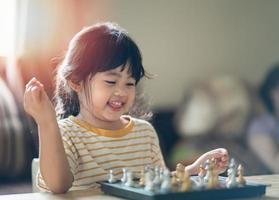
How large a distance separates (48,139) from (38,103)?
6cm

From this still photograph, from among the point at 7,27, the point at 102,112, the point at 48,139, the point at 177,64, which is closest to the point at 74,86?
the point at 102,112

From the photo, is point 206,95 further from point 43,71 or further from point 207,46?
point 43,71

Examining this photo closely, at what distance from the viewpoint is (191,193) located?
2.86ft

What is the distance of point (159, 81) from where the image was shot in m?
2.57

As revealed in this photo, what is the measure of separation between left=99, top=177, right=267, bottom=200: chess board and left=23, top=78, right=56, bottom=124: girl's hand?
0.13 m

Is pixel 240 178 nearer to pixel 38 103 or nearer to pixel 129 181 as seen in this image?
pixel 129 181

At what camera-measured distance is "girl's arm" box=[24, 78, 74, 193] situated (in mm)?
970

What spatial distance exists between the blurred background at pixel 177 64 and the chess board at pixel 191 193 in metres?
1.37

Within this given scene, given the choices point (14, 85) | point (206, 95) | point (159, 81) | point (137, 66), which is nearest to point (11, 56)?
point (14, 85)

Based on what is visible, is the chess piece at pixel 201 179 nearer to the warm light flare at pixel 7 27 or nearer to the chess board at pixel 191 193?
the chess board at pixel 191 193

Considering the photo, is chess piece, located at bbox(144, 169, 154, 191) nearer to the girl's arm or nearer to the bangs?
the girl's arm

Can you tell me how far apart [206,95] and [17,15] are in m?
0.81

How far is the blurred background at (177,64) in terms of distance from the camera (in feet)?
7.61

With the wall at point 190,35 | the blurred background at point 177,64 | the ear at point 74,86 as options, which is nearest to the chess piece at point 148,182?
the ear at point 74,86
